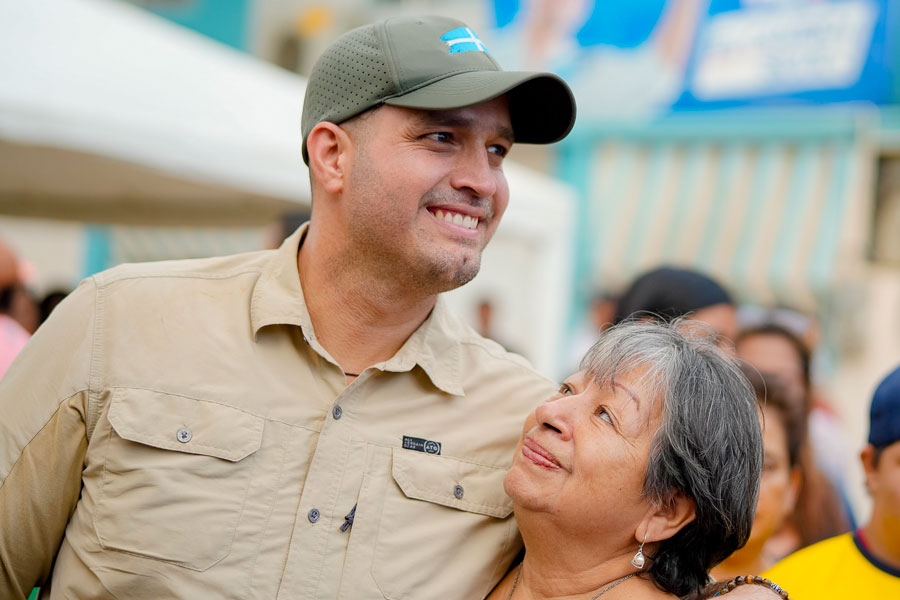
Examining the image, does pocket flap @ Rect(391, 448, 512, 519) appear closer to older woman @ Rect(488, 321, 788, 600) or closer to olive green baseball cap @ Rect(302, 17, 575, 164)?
older woman @ Rect(488, 321, 788, 600)

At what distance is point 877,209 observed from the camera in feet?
30.9

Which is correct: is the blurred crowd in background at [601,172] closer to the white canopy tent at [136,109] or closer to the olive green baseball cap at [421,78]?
the white canopy tent at [136,109]

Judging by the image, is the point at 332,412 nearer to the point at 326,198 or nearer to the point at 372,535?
the point at 372,535

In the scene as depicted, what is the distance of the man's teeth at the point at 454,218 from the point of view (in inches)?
73.5

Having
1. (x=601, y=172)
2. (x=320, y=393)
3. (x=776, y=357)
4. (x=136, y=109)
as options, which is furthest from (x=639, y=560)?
(x=601, y=172)

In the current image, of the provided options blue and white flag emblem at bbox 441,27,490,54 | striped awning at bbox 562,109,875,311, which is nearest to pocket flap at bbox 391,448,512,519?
blue and white flag emblem at bbox 441,27,490,54

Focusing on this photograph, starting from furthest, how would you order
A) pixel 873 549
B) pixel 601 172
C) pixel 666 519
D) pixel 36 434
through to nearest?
pixel 601 172 < pixel 873 549 < pixel 666 519 < pixel 36 434

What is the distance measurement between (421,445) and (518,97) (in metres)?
0.80

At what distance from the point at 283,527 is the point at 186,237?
797 centimetres

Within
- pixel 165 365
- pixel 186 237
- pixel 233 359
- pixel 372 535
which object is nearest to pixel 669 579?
pixel 372 535

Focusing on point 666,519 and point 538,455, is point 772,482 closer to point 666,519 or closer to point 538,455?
point 666,519

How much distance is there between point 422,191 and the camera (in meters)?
1.84

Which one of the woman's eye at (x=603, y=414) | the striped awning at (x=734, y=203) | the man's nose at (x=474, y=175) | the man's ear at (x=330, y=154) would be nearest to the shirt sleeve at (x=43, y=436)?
the man's ear at (x=330, y=154)

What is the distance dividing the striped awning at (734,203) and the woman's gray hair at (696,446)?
736 centimetres
